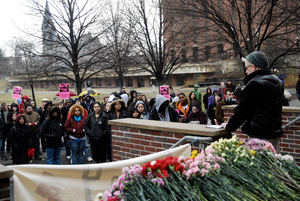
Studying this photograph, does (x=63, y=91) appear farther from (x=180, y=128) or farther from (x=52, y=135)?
(x=180, y=128)

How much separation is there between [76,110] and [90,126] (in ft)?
2.74

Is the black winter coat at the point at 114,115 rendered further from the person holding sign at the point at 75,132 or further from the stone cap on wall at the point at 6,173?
the stone cap on wall at the point at 6,173

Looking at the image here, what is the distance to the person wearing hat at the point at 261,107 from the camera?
3.10 metres

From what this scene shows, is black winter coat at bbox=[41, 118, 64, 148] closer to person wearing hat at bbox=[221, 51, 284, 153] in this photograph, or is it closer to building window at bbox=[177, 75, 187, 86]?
person wearing hat at bbox=[221, 51, 284, 153]

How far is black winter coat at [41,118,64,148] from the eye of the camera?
750 centimetres

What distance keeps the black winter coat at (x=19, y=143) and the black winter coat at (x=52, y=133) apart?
0.84 m

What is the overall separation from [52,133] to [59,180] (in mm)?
5285

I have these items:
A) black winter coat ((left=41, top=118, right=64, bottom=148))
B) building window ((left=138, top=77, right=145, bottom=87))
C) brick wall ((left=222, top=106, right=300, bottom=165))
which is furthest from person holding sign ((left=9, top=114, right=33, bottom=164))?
building window ((left=138, top=77, right=145, bottom=87))

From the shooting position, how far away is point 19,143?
7875 mm

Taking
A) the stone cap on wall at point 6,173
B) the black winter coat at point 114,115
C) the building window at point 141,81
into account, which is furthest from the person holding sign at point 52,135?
the building window at point 141,81

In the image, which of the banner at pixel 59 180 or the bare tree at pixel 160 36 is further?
the bare tree at pixel 160 36

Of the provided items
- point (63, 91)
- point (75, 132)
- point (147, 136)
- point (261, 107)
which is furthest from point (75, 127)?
point (261, 107)

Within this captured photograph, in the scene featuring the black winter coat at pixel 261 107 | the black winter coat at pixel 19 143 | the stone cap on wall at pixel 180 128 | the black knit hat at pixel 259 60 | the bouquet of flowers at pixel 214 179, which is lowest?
the black winter coat at pixel 19 143

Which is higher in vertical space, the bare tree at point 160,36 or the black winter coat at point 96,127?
the bare tree at point 160,36
